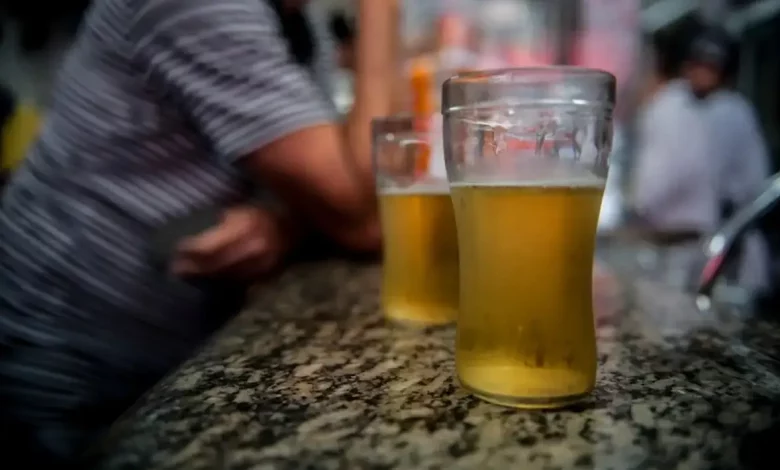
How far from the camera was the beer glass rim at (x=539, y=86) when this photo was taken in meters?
0.41

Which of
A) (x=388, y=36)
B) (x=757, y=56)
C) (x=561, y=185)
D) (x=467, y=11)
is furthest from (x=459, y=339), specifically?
(x=757, y=56)

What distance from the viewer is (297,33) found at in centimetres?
112

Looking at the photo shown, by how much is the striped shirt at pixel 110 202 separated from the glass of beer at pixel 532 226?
15.0 inches

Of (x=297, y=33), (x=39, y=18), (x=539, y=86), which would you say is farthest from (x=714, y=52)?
(x=539, y=86)

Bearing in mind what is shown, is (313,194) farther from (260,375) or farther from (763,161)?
(763,161)

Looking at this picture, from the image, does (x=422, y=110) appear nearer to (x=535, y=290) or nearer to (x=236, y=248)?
(x=236, y=248)

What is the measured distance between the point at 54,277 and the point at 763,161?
2.68 meters

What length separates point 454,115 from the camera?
452 millimetres

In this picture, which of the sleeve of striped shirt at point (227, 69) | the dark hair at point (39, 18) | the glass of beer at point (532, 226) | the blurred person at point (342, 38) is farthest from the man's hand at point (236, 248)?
the dark hair at point (39, 18)

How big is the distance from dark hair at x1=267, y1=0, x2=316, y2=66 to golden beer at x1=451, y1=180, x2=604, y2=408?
0.71 meters

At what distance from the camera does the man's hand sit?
2.83 feet

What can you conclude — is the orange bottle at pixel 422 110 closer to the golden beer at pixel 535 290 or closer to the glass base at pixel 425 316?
the glass base at pixel 425 316

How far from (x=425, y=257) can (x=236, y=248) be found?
13.1 inches

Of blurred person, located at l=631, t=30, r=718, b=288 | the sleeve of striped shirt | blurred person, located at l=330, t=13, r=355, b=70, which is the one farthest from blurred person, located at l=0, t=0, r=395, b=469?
blurred person, located at l=631, t=30, r=718, b=288
